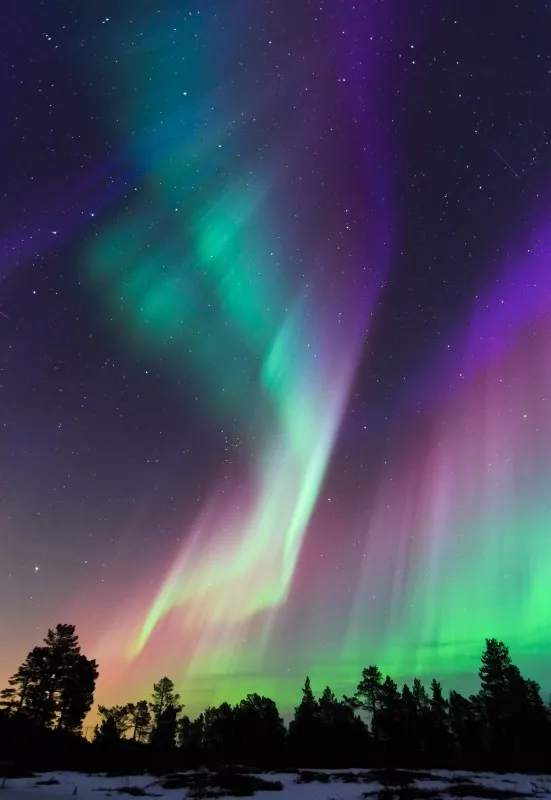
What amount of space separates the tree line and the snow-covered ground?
14.7 metres

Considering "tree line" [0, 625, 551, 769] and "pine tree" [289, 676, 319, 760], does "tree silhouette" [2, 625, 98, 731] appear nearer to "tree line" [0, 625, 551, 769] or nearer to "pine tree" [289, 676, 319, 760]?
"tree line" [0, 625, 551, 769]

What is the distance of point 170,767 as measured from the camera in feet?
168

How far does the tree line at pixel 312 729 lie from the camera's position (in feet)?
198

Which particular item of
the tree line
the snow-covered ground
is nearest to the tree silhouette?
the tree line

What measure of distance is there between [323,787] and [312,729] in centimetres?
4432

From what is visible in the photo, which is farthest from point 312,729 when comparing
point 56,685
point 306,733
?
point 56,685

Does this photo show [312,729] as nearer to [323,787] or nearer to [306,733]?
[306,733]

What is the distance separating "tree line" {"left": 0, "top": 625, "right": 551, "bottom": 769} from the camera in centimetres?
6034

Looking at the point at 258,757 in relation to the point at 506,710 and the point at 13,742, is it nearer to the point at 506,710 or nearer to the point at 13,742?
the point at 13,742

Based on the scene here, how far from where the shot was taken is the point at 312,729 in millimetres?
76750

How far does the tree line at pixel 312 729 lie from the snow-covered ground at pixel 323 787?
14729mm

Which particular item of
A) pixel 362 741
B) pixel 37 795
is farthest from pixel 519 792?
pixel 362 741

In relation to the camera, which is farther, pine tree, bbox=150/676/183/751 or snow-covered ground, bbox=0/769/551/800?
pine tree, bbox=150/676/183/751

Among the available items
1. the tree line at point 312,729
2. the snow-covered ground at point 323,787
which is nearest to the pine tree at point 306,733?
the tree line at point 312,729
